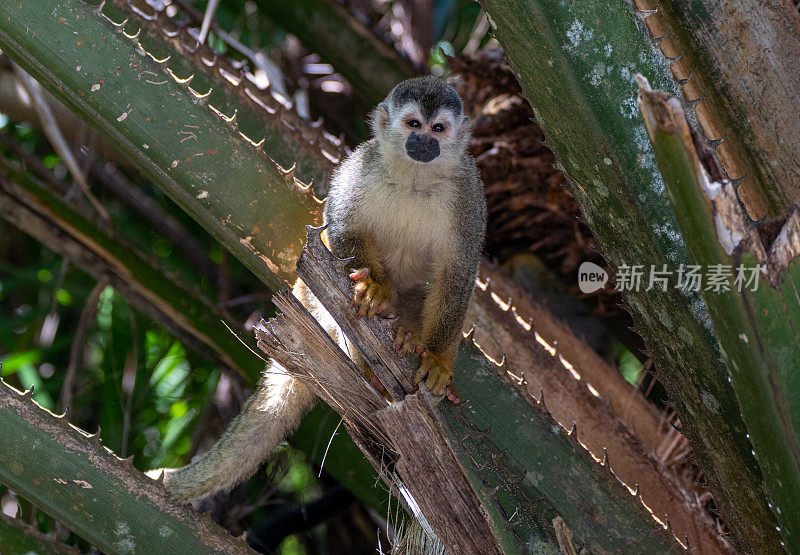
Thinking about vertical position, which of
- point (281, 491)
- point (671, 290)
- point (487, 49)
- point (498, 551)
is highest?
point (487, 49)

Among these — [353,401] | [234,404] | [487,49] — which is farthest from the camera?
[487,49]

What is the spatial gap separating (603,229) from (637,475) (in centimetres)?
88

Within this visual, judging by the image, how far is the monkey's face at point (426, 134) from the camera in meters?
2.38

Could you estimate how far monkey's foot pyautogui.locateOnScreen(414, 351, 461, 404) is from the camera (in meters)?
2.14

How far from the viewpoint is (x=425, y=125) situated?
8.00 feet

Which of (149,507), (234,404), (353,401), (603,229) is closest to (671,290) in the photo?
(603,229)

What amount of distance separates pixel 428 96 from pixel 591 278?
109 cm

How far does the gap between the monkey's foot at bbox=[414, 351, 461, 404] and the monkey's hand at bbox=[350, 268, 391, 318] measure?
0.62ft

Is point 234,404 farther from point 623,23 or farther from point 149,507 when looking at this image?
point 623,23

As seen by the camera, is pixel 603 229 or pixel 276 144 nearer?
pixel 603 229

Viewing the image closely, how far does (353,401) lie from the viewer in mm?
1824

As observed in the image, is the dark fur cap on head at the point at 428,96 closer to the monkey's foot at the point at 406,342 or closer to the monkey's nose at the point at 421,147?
the monkey's nose at the point at 421,147

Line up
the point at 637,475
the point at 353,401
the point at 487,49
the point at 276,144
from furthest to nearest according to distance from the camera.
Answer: the point at 487,49 → the point at 276,144 → the point at 637,475 → the point at 353,401

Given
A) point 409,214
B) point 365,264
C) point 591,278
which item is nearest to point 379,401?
point 365,264
